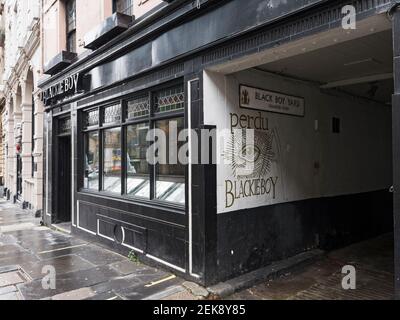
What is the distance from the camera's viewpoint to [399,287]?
Answer: 122 inches

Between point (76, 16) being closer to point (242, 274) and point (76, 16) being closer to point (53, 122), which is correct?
point (53, 122)

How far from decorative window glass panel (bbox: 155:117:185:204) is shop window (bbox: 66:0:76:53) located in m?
5.04

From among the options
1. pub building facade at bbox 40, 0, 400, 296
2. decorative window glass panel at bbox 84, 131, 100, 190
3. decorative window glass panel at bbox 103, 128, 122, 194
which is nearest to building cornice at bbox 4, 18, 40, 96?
pub building facade at bbox 40, 0, 400, 296

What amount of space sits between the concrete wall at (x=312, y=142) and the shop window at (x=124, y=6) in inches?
121

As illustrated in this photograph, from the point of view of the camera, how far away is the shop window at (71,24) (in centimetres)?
951

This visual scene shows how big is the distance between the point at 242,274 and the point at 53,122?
6.98 m

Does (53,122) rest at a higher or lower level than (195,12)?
lower

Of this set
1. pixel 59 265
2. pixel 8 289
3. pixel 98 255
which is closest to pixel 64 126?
pixel 98 255

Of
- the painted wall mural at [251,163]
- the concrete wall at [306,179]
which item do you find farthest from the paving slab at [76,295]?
the painted wall mural at [251,163]

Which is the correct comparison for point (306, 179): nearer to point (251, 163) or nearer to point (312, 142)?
point (312, 142)

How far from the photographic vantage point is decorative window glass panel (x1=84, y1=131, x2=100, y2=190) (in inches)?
322
